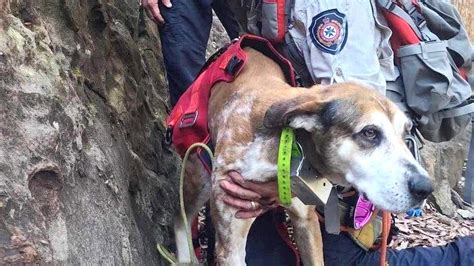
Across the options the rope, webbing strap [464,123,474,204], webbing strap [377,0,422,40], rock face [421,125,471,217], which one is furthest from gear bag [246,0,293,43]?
rock face [421,125,471,217]

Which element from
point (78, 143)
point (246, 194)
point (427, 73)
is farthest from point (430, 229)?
point (78, 143)

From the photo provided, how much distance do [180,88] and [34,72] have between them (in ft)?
5.42

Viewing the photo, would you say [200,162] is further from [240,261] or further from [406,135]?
[406,135]

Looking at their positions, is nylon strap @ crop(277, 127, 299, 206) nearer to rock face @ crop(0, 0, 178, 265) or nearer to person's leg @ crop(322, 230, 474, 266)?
rock face @ crop(0, 0, 178, 265)

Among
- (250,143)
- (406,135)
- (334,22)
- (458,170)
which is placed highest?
(334,22)

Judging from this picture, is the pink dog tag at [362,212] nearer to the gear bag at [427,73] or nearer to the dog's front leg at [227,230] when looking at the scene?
the gear bag at [427,73]

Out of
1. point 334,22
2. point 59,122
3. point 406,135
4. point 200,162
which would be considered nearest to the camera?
point 59,122

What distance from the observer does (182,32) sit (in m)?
4.61

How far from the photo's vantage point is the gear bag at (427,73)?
367 centimetres

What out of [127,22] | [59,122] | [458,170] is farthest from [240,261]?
[458,170]

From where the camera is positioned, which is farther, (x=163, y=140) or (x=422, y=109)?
(x=163, y=140)

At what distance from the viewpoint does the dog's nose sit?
2.86 meters

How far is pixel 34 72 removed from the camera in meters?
3.15

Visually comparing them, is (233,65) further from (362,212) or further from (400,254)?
(400,254)
